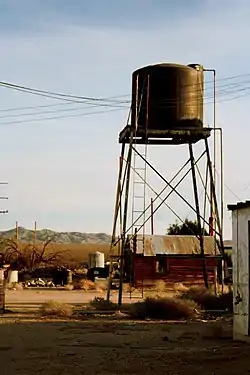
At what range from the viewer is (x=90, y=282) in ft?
180

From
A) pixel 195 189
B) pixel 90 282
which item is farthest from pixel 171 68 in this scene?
pixel 90 282

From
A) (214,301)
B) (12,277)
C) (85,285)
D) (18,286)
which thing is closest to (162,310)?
(214,301)

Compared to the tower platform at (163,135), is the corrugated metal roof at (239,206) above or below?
below

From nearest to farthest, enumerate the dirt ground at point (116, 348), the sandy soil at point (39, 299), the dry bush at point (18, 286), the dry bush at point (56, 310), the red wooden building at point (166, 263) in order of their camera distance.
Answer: the dirt ground at point (116, 348)
the dry bush at point (56, 310)
the sandy soil at point (39, 299)
the red wooden building at point (166, 263)
the dry bush at point (18, 286)

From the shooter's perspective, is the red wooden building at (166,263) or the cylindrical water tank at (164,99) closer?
the cylindrical water tank at (164,99)

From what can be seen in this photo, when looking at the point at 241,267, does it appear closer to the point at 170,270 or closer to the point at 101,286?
the point at 170,270

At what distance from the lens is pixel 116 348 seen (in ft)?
63.6

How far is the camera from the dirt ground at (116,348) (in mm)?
15672

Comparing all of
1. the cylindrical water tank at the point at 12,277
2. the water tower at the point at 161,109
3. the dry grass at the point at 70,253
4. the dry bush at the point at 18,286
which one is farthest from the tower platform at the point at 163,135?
the dry grass at the point at 70,253

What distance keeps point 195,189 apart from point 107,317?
942cm

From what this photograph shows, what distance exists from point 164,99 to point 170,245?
18637 millimetres

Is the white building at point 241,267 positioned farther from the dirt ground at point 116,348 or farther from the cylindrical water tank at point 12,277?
the cylindrical water tank at point 12,277

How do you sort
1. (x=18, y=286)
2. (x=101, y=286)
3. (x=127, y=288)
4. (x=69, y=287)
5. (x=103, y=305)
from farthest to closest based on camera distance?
(x=18, y=286), (x=69, y=287), (x=101, y=286), (x=127, y=288), (x=103, y=305)

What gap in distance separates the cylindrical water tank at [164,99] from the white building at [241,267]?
12032 mm
